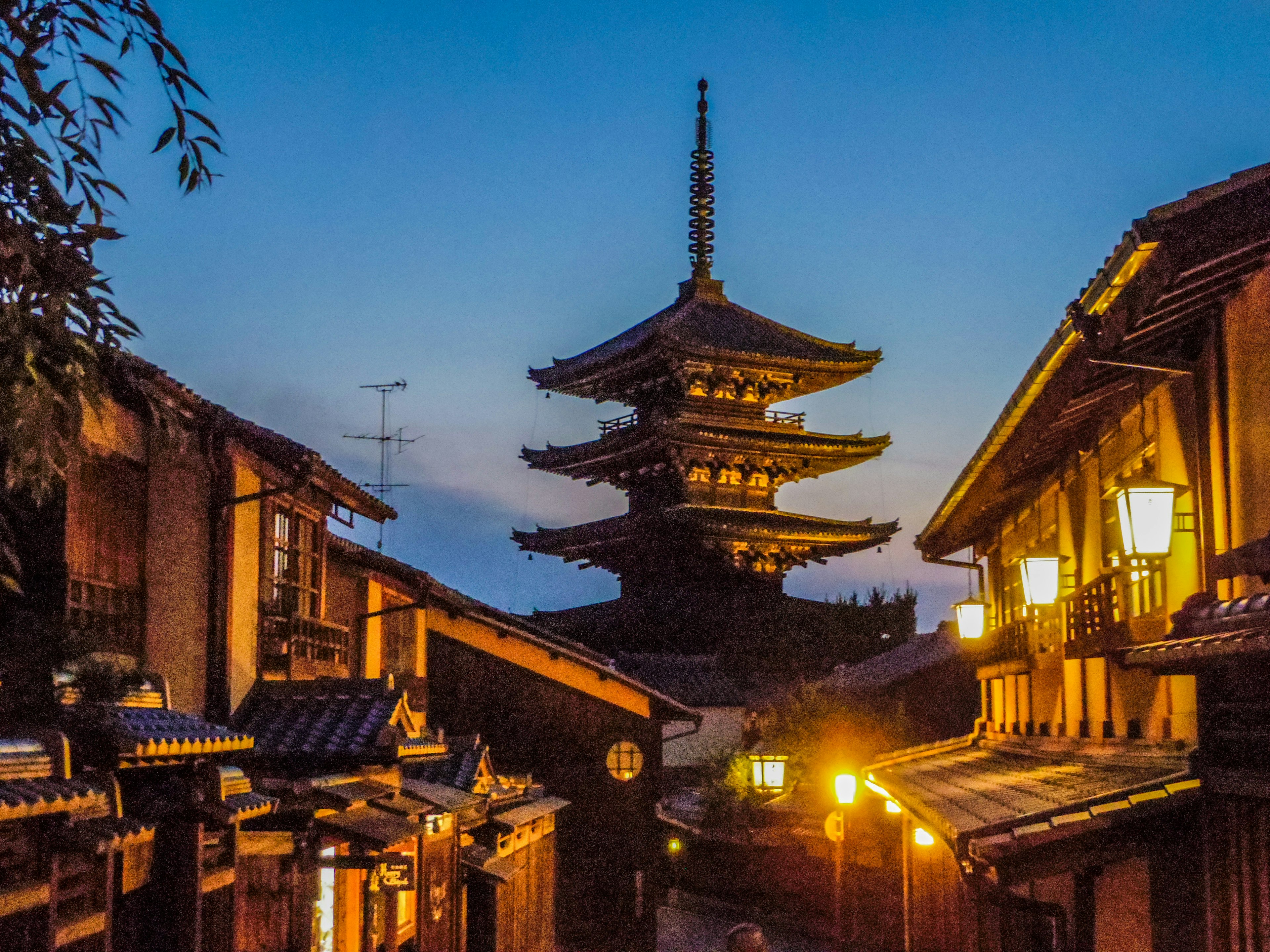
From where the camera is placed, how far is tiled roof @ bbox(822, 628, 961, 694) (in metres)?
33.4

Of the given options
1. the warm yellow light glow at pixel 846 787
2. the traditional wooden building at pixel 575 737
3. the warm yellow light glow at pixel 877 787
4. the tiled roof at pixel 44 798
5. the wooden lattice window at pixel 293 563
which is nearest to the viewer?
the tiled roof at pixel 44 798

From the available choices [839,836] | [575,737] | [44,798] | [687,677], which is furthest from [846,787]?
[687,677]

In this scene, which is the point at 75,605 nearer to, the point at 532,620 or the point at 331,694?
the point at 331,694

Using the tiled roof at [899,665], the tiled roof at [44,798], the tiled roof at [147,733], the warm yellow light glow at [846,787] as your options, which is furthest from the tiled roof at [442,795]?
the tiled roof at [899,665]

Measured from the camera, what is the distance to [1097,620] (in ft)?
36.0

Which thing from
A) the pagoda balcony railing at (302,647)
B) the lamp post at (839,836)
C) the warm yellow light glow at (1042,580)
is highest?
the warm yellow light glow at (1042,580)

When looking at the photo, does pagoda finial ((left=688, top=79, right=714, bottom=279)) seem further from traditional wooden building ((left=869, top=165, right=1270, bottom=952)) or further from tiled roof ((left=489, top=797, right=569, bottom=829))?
traditional wooden building ((left=869, top=165, right=1270, bottom=952))

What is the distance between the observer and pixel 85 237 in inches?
235

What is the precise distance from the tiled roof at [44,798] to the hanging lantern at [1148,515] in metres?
6.51

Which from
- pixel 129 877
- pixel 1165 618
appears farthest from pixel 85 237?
pixel 1165 618

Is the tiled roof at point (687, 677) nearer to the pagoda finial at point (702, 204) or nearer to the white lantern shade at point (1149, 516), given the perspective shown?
the pagoda finial at point (702, 204)

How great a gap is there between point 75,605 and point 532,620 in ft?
116

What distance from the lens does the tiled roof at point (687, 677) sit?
4103cm

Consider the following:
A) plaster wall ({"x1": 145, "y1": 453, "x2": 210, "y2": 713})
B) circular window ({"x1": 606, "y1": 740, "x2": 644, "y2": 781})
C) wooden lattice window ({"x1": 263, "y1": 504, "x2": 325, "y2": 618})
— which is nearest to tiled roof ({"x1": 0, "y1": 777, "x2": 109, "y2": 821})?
plaster wall ({"x1": 145, "y1": 453, "x2": 210, "y2": 713})
